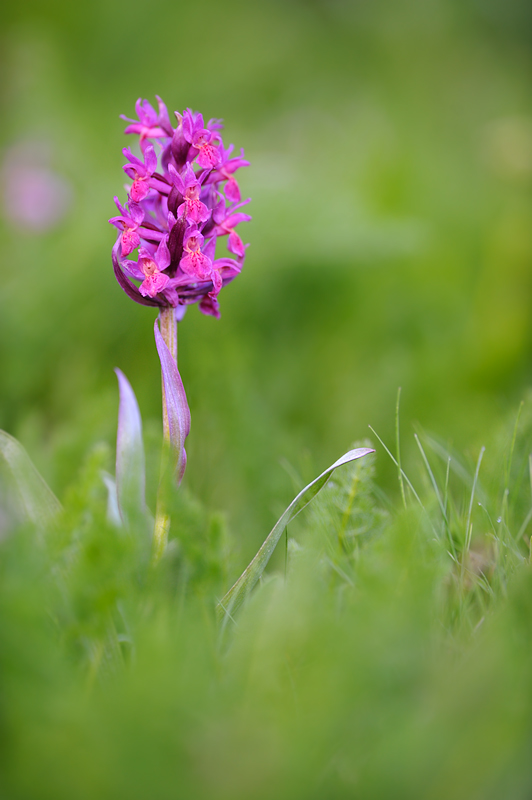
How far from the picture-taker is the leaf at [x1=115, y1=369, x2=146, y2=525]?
0.60m

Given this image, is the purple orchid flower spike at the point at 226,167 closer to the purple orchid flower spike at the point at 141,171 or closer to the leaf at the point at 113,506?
the purple orchid flower spike at the point at 141,171

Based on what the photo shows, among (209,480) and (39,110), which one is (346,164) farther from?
(209,480)

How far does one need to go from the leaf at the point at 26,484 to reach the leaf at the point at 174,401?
151 mm

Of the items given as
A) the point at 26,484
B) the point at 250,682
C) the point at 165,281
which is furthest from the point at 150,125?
the point at 250,682

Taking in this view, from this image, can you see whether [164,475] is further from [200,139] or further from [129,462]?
[200,139]

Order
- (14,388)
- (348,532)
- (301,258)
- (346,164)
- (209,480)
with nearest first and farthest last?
(348,532), (209,480), (14,388), (301,258), (346,164)

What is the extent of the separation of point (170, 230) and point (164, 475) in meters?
0.28

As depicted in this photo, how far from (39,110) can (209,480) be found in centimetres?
254

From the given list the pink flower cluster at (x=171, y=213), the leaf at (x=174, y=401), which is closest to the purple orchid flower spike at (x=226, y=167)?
the pink flower cluster at (x=171, y=213)

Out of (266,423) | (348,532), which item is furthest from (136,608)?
(266,423)

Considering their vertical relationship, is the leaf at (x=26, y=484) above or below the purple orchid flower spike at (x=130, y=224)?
below

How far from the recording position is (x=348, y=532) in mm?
685

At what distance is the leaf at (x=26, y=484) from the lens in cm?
66

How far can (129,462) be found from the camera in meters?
0.64
